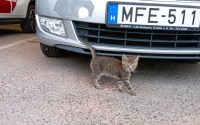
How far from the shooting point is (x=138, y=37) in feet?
7.82

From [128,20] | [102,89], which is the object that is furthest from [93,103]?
[128,20]

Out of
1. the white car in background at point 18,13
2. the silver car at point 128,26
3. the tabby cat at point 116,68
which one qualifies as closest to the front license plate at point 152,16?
the silver car at point 128,26

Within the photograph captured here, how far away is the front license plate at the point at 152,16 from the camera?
2.20 meters

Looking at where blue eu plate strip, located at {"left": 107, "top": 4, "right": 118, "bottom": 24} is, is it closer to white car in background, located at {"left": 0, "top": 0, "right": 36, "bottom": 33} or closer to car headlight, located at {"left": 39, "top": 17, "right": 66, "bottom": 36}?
car headlight, located at {"left": 39, "top": 17, "right": 66, "bottom": 36}

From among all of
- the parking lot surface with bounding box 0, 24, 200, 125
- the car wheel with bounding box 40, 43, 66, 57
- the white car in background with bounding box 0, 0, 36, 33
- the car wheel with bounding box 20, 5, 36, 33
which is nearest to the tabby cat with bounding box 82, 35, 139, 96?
the parking lot surface with bounding box 0, 24, 200, 125

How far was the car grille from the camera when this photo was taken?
233 cm

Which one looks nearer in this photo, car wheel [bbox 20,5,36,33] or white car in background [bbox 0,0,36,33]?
white car in background [bbox 0,0,36,33]

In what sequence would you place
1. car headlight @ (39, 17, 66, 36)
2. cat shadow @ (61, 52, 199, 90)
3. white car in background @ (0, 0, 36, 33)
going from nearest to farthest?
car headlight @ (39, 17, 66, 36)
cat shadow @ (61, 52, 199, 90)
white car in background @ (0, 0, 36, 33)

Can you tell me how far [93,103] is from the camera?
1963 mm

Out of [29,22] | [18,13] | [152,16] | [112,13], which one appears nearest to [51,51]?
[112,13]

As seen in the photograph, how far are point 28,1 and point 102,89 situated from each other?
3917mm

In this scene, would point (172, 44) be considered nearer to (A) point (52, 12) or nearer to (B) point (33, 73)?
(A) point (52, 12)

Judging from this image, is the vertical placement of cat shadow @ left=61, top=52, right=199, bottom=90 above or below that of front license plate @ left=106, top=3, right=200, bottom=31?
below

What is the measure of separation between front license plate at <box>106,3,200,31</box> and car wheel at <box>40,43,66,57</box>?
1028mm
